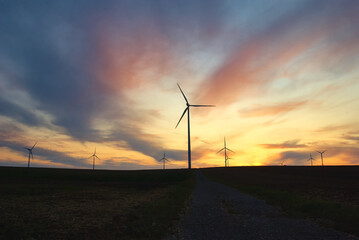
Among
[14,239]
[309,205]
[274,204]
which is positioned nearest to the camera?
[14,239]

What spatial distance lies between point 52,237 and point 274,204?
2101cm

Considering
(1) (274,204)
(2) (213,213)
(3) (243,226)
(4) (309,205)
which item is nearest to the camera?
(3) (243,226)

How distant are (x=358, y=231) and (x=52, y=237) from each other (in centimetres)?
1683

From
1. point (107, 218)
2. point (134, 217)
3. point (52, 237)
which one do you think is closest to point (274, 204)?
point (134, 217)

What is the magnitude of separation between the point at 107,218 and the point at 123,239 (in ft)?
17.1

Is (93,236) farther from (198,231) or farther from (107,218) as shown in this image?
(198,231)

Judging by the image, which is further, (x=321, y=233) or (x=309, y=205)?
(x=309, y=205)

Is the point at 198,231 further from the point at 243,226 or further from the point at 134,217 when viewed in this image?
the point at 134,217

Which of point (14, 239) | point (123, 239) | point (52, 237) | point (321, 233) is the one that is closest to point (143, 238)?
point (123, 239)

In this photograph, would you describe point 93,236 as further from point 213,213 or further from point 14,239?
point 213,213

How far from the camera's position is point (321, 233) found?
13.4m

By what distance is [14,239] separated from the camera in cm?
1112

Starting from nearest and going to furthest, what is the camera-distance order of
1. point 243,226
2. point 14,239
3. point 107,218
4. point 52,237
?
point 14,239 < point 52,237 < point 243,226 < point 107,218

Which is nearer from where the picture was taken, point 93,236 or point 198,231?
point 93,236
